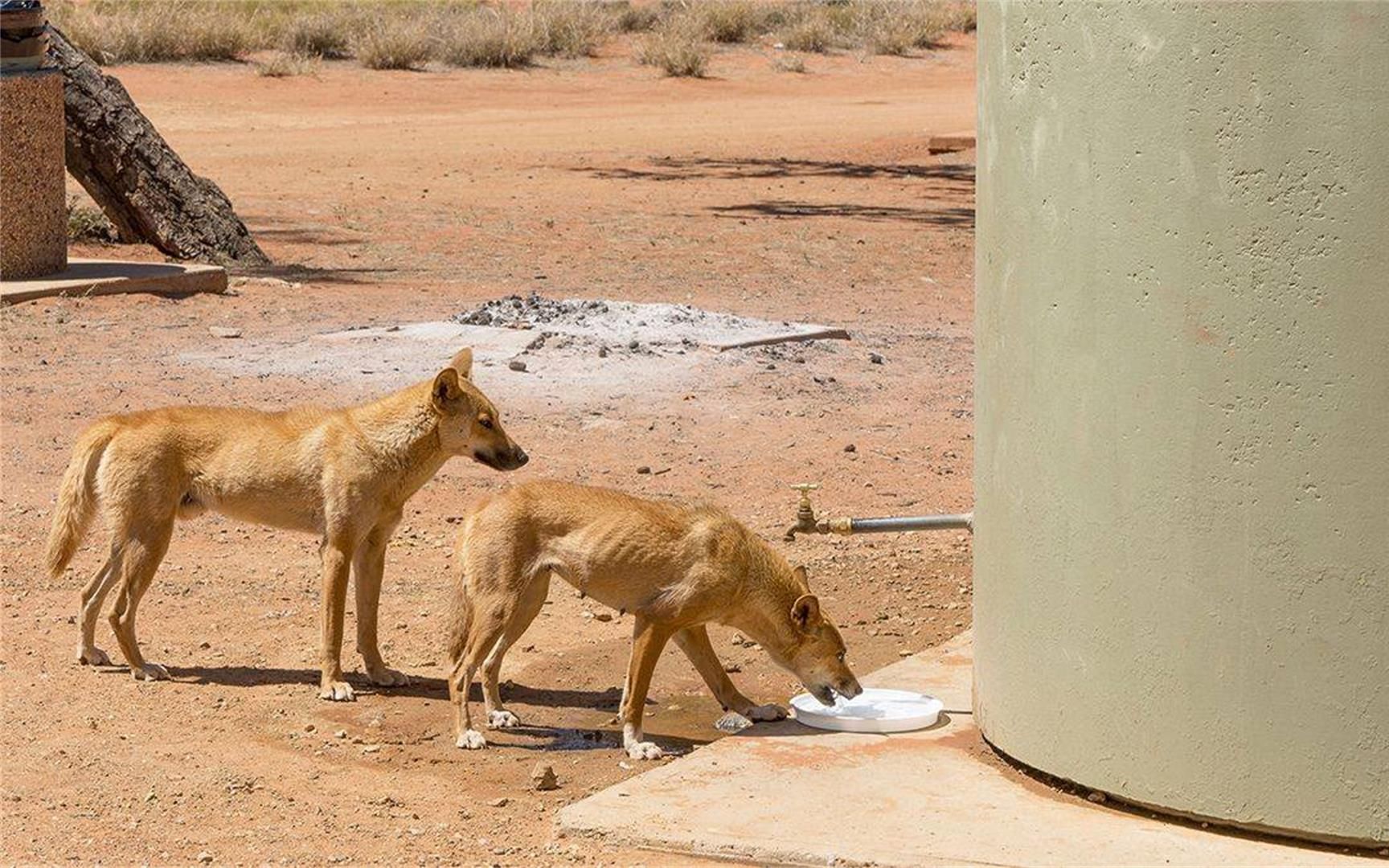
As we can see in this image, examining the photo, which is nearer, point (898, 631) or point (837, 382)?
point (898, 631)

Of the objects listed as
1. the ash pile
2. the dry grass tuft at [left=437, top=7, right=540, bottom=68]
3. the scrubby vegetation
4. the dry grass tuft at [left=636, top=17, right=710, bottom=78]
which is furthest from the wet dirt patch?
the dry grass tuft at [left=636, top=17, right=710, bottom=78]

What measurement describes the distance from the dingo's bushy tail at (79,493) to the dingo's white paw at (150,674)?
1.73ft

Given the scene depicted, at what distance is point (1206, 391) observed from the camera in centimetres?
596

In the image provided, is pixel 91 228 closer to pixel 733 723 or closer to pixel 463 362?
pixel 463 362

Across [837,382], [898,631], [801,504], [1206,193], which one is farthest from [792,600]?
[837,382]

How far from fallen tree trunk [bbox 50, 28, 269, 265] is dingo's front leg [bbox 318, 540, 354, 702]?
10339mm

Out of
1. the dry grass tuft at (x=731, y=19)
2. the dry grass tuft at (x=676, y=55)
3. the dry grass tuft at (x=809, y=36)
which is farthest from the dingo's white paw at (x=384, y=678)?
the dry grass tuft at (x=809, y=36)

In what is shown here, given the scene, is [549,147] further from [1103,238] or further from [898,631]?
[1103,238]

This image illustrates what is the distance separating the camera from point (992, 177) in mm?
6625

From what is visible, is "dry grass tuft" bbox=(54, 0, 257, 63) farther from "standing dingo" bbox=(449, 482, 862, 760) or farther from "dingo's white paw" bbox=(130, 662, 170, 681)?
"standing dingo" bbox=(449, 482, 862, 760)

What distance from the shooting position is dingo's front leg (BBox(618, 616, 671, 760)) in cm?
730

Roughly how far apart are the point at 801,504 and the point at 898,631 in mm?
1117

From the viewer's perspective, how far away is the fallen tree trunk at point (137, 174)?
1781 centimetres

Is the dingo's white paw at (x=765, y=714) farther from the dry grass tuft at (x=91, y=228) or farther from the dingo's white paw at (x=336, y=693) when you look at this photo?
the dry grass tuft at (x=91, y=228)
